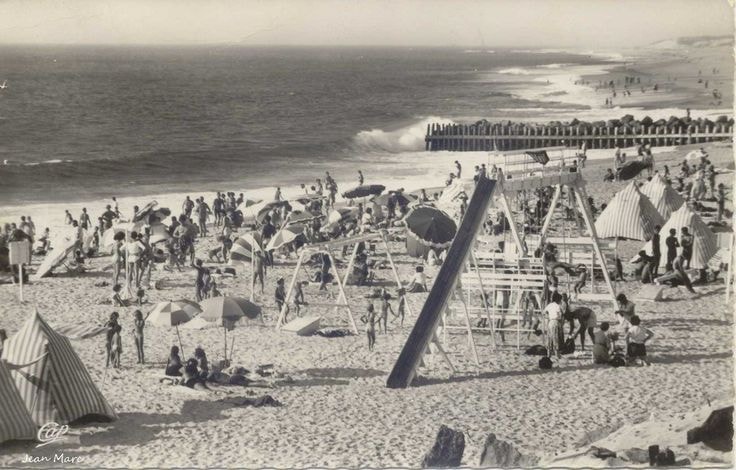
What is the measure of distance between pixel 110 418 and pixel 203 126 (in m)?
54.9

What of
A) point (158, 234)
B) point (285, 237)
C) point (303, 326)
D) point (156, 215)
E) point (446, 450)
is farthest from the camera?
point (156, 215)

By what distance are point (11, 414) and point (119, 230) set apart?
10.7 meters

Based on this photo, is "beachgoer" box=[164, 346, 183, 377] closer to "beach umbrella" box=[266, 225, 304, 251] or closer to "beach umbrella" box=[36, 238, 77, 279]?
"beach umbrella" box=[266, 225, 304, 251]

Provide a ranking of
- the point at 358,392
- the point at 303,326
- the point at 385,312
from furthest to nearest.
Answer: the point at 303,326
the point at 385,312
the point at 358,392

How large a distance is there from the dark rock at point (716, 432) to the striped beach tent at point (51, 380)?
8210mm

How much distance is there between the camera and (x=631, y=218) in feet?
87.9

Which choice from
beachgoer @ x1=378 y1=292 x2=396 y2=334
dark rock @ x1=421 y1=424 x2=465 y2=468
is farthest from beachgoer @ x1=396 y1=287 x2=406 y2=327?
dark rock @ x1=421 y1=424 x2=465 y2=468

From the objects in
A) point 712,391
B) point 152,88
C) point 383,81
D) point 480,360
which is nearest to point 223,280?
point 480,360

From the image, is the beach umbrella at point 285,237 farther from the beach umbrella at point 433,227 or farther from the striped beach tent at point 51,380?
the striped beach tent at point 51,380

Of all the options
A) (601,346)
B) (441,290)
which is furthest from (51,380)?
(601,346)

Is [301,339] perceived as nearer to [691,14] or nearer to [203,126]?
[691,14]

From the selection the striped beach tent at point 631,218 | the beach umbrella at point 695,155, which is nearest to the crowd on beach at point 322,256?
the striped beach tent at point 631,218

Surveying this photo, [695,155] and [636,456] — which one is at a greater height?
[695,155]

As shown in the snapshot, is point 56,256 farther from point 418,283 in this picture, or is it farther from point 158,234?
point 418,283
